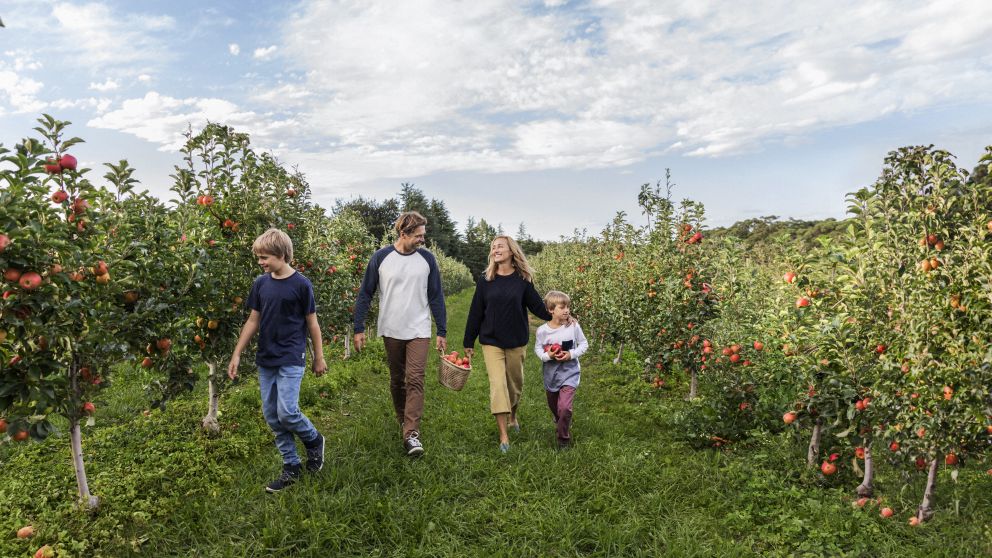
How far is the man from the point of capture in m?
4.95

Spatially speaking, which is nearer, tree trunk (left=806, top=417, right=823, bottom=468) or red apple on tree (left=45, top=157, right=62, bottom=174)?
red apple on tree (left=45, top=157, right=62, bottom=174)

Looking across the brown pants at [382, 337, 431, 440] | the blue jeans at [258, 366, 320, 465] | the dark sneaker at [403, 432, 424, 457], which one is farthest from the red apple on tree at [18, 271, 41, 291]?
the dark sneaker at [403, 432, 424, 457]

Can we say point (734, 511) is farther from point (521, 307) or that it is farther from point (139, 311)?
point (139, 311)

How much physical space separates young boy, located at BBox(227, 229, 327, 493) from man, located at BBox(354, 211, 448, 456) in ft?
2.33

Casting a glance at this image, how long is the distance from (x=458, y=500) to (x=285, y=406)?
5.10ft

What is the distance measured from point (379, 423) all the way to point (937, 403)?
5025 mm

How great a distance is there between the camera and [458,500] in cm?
429

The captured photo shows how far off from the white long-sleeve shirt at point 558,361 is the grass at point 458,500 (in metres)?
0.68

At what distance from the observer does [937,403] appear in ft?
12.0

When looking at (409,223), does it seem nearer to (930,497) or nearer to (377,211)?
(930,497)

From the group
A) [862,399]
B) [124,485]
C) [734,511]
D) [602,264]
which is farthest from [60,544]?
[602,264]

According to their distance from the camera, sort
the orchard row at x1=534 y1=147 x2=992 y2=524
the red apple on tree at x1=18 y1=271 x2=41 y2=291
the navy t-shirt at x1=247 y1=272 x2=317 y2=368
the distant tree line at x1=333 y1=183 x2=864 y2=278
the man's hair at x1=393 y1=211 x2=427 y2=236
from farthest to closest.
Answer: the distant tree line at x1=333 y1=183 x2=864 y2=278 → the man's hair at x1=393 y1=211 x2=427 y2=236 → the navy t-shirt at x1=247 y1=272 x2=317 y2=368 → the orchard row at x1=534 y1=147 x2=992 y2=524 → the red apple on tree at x1=18 y1=271 x2=41 y2=291

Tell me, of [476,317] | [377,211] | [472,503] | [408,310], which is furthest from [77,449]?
[377,211]

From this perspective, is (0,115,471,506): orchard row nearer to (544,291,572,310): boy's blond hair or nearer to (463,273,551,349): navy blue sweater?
(463,273,551,349): navy blue sweater
